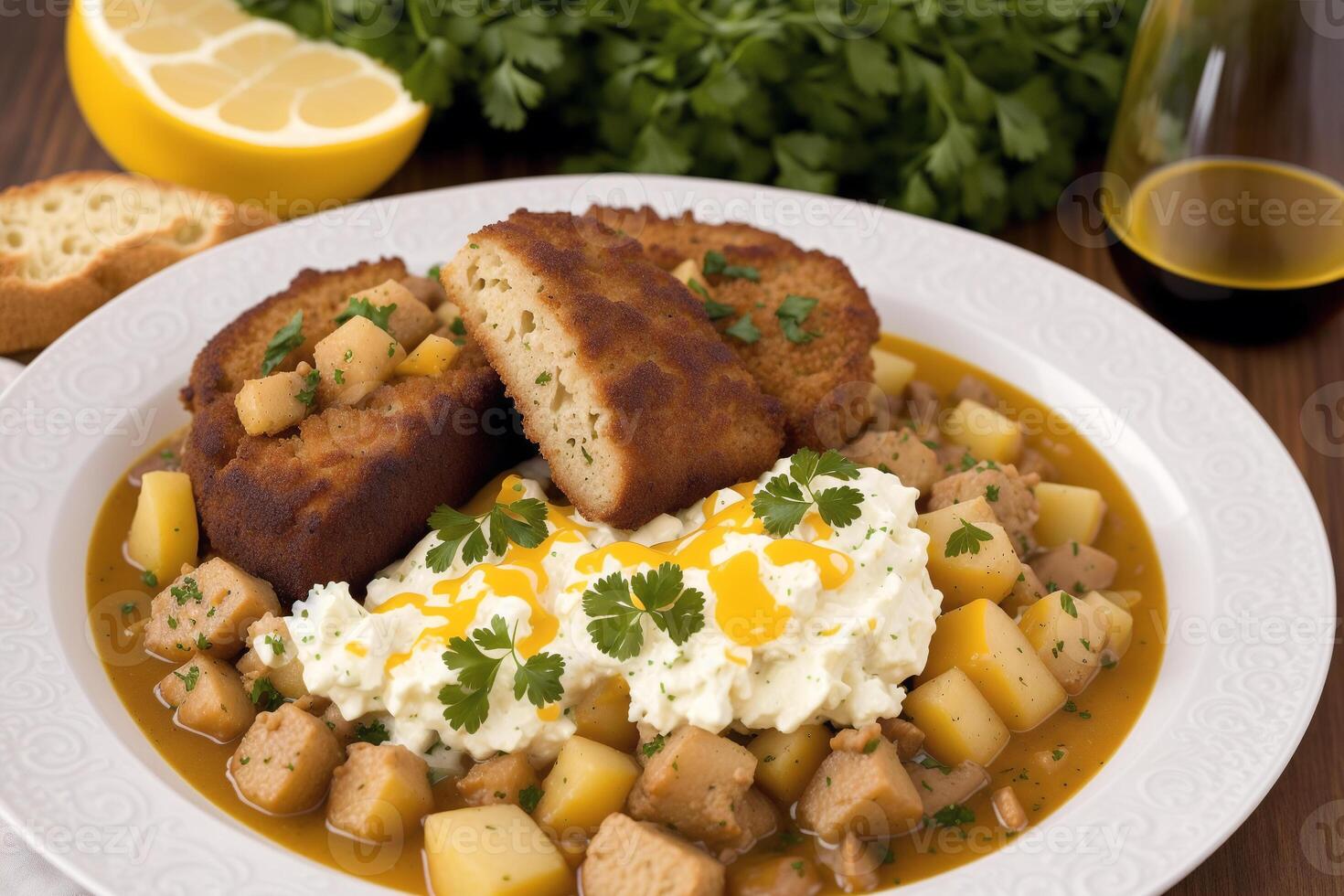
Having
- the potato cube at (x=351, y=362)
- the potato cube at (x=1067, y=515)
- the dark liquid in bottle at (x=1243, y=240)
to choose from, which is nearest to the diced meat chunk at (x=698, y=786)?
the potato cube at (x=351, y=362)

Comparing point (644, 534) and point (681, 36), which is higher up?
point (681, 36)

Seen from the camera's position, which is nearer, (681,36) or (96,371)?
(96,371)

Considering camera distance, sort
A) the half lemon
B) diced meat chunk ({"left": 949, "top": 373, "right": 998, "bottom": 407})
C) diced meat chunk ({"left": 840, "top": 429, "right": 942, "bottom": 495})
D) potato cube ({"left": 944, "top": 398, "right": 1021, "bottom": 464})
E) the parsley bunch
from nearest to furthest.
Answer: diced meat chunk ({"left": 840, "top": 429, "right": 942, "bottom": 495})
potato cube ({"left": 944, "top": 398, "right": 1021, "bottom": 464})
diced meat chunk ({"left": 949, "top": 373, "right": 998, "bottom": 407})
the parsley bunch
the half lemon

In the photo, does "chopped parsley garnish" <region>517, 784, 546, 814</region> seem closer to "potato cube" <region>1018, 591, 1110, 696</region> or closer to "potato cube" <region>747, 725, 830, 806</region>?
"potato cube" <region>747, 725, 830, 806</region>

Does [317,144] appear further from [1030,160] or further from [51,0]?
[1030,160]

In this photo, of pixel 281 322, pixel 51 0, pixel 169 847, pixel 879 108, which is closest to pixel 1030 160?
pixel 879 108

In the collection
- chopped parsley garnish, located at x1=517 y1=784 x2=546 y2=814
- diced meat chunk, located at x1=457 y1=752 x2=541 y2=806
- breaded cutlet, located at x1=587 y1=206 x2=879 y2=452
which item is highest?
breaded cutlet, located at x1=587 y1=206 x2=879 y2=452


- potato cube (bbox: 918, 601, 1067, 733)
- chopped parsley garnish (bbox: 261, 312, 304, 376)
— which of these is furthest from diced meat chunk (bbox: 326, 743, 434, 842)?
potato cube (bbox: 918, 601, 1067, 733)

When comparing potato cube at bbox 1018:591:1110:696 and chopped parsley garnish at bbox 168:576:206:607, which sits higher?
chopped parsley garnish at bbox 168:576:206:607
